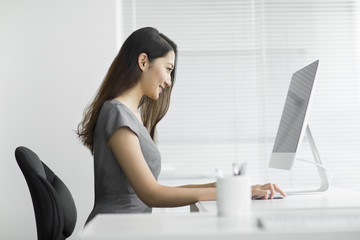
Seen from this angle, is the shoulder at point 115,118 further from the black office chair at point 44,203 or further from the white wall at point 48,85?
the white wall at point 48,85

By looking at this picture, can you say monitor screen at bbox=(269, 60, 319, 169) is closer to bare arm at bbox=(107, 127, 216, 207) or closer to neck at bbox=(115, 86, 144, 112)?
bare arm at bbox=(107, 127, 216, 207)

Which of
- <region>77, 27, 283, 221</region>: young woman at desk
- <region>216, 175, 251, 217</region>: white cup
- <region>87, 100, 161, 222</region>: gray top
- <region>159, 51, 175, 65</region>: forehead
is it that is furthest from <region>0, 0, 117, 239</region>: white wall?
<region>216, 175, 251, 217</region>: white cup

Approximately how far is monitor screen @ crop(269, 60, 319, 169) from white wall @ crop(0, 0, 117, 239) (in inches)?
62.7

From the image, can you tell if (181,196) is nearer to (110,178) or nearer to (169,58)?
(110,178)

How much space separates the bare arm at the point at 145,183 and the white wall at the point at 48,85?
1591 millimetres

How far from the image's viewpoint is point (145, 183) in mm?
1491

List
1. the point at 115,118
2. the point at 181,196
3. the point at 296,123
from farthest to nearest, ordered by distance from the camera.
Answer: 1. the point at 296,123
2. the point at 115,118
3. the point at 181,196

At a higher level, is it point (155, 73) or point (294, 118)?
point (155, 73)

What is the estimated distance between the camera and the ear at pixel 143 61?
1.79m

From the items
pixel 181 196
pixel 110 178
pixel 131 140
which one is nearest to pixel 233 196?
pixel 181 196

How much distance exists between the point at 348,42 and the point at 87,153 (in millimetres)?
2080

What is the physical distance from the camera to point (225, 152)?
3273mm

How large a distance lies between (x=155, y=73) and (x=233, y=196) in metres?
1.04

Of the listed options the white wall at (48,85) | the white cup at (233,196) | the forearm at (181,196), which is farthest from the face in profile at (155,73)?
the white wall at (48,85)
